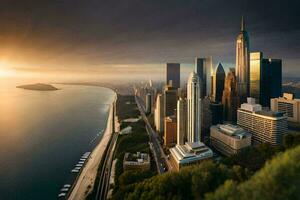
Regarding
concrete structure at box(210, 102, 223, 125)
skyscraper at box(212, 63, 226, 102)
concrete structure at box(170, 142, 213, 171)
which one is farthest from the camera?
skyscraper at box(212, 63, 226, 102)

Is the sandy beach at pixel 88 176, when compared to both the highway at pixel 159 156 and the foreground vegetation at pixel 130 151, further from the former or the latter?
the highway at pixel 159 156

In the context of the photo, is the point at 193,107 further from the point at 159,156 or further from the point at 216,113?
the point at 216,113

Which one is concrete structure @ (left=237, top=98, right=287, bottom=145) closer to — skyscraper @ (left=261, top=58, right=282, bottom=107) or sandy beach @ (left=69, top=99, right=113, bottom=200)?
skyscraper @ (left=261, top=58, right=282, bottom=107)

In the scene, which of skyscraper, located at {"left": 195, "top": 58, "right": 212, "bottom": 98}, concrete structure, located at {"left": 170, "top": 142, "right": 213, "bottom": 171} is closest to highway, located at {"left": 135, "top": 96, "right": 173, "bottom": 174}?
concrete structure, located at {"left": 170, "top": 142, "right": 213, "bottom": 171}

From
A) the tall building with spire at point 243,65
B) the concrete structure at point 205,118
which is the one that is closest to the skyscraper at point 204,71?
the tall building with spire at point 243,65

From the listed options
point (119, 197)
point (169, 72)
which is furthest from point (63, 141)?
point (169, 72)

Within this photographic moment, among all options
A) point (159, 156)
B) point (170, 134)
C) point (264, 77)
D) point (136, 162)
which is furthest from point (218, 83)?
point (136, 162)

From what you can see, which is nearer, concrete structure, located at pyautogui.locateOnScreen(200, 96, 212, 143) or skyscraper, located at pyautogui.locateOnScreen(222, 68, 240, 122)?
concrete structure, located at pyautogui.locateOnScreen(200, 96, 212, 143)
